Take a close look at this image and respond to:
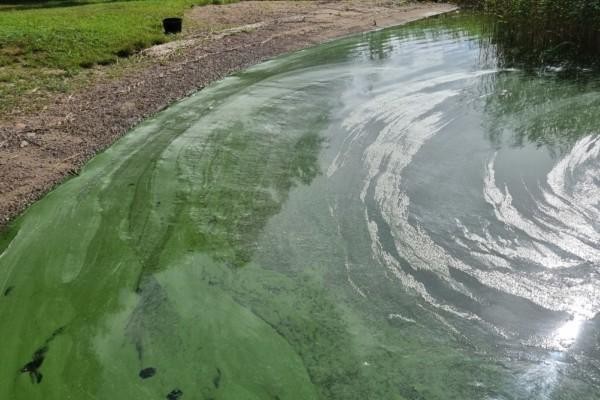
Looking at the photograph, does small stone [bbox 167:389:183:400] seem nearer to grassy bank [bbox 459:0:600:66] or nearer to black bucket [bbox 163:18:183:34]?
grassy bank [bbox 459:0:600:66]

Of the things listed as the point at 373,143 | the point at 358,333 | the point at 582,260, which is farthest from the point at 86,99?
the point at 582,260

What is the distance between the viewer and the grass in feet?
25.8

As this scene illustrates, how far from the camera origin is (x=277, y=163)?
5.45m

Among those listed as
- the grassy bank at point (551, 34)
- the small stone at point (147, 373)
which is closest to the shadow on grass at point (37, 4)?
the grassy bank at point (551, 34)

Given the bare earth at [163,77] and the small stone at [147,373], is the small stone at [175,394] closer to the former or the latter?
the small stone at [147,373]

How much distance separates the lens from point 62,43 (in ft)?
29.5

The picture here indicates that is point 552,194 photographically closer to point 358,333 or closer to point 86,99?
point 358,333

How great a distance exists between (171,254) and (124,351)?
101 centimetres

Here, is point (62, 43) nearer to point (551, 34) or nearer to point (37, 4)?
point (37, 4)

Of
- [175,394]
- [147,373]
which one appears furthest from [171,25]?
[175,394]

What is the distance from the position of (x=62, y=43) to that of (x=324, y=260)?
6.95 m

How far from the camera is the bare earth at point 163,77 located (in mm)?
5730

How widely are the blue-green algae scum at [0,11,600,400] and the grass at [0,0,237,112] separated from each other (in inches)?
92.6

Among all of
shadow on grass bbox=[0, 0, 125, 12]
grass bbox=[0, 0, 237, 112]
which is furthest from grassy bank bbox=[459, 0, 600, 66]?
shadow on grass bbox=[0, 0, 125, 12]
